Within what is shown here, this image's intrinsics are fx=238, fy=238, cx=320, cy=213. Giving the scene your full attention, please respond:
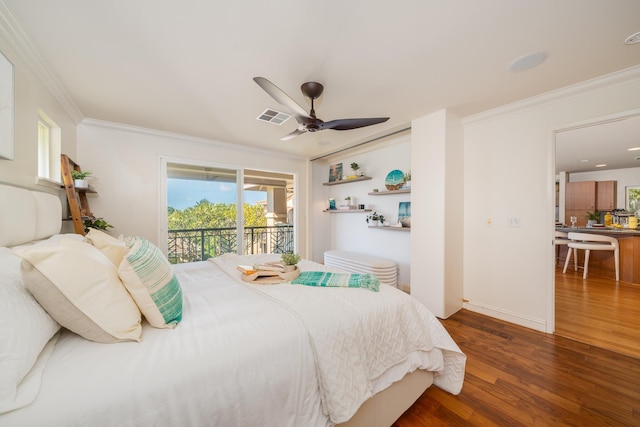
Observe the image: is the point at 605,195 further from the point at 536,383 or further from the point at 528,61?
the point at 536,383

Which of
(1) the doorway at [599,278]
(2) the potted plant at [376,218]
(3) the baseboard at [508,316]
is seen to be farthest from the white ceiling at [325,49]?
(3) the baseboard at [508,316]

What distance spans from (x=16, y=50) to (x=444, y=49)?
10.1 feet

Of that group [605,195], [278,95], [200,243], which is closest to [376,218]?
[278,95]

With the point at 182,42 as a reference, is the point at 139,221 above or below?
below

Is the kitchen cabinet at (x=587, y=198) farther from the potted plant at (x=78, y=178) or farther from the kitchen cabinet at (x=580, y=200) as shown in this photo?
the potted plant at (x=78, y=178)

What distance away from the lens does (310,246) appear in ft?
16.0

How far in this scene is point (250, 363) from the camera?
0.95 m

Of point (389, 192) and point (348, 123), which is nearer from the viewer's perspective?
point (348, 123)

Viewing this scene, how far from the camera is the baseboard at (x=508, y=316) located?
2531 millimetres

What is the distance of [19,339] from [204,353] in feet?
1.75

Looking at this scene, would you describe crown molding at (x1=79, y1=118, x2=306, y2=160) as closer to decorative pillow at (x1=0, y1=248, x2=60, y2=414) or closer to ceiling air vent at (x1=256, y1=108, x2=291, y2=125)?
ceiling air vent at (x1=256, y1=108, x2=291, y2=125)

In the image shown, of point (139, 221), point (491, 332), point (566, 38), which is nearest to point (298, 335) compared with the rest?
→ point (491, 332)

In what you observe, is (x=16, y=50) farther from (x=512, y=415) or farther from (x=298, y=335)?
(x=512, y=415)

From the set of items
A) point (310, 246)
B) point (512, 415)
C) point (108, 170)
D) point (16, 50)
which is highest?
point (16, 50)
